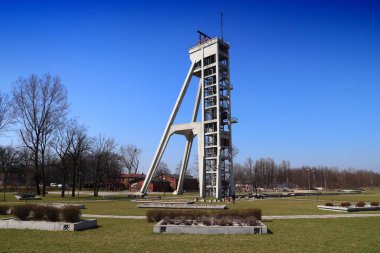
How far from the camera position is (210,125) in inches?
2409

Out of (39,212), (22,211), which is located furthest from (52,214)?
(22,211)

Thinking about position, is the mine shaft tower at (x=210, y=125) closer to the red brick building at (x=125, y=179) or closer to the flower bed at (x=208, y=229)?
the flower bed at (x=208, y=229)

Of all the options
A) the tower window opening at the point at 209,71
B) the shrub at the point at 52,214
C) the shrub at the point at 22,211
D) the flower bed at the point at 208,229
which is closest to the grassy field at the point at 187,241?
the flower bed at the point at 208,229

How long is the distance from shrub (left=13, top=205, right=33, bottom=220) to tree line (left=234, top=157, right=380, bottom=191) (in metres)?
128

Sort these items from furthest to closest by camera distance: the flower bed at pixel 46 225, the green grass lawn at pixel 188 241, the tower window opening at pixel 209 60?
the tower window opening at pixel 209 60
the flower bed at pixel 46 225
the green grass lawn at pixel 188 241

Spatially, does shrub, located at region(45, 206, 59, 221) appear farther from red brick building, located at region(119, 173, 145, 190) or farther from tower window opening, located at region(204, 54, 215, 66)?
red brick building, located at region(119, 173, 145, 190)

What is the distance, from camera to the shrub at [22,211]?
18797mm

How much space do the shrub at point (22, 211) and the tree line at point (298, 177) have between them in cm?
12771

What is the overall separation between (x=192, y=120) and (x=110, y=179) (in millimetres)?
48163

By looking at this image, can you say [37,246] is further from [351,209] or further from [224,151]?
A: [224,151]

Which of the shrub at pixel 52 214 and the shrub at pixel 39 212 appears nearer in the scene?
the shrub at pixel 52 214

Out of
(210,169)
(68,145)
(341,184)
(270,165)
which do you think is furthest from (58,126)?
(341,184)

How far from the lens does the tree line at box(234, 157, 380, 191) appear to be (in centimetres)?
14862

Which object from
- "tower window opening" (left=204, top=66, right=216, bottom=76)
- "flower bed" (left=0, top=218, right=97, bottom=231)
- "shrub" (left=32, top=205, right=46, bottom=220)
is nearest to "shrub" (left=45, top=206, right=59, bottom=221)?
"shrub" (left=32, top=205, right=46, bottom=220)
